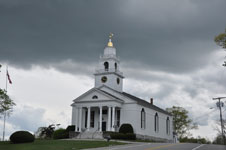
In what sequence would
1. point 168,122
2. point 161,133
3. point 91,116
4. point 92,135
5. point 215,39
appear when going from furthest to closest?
point 168,122 → point 161,133 → point 91,116 → point 92,135 → point 215,39

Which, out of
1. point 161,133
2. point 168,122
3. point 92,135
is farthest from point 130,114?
point 168,122

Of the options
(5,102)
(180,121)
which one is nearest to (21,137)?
(5,102)

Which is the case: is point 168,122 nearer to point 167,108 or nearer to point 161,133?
point 161,133

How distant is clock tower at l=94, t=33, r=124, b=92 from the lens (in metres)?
59.0

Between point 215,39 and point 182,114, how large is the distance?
6794 centimetres

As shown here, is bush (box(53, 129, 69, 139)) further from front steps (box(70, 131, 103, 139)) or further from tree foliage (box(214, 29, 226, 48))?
tree foliage (box(214, 29, 226, 48))

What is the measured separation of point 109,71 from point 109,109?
899cm

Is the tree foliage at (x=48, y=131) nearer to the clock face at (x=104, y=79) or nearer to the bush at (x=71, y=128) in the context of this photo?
the bush at (x=71, y=128)

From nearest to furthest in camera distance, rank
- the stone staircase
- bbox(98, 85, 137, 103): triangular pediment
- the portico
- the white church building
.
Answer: the stone staircase → the portico → the white church building → bbox(98, 85, 137, 103): triangular pediment

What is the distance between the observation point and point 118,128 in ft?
178

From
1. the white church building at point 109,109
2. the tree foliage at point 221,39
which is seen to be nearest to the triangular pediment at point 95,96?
the white church building at point 109,109

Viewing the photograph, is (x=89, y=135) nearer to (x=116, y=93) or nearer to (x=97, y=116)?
(x=97, y=116)

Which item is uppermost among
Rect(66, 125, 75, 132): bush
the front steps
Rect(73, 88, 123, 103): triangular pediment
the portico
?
Rect(73, 88, 123, 103): triangular pediment

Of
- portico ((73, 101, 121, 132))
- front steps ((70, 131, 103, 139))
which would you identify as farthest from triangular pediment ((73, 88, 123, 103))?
front steps ((70, 131, 103, 139))
